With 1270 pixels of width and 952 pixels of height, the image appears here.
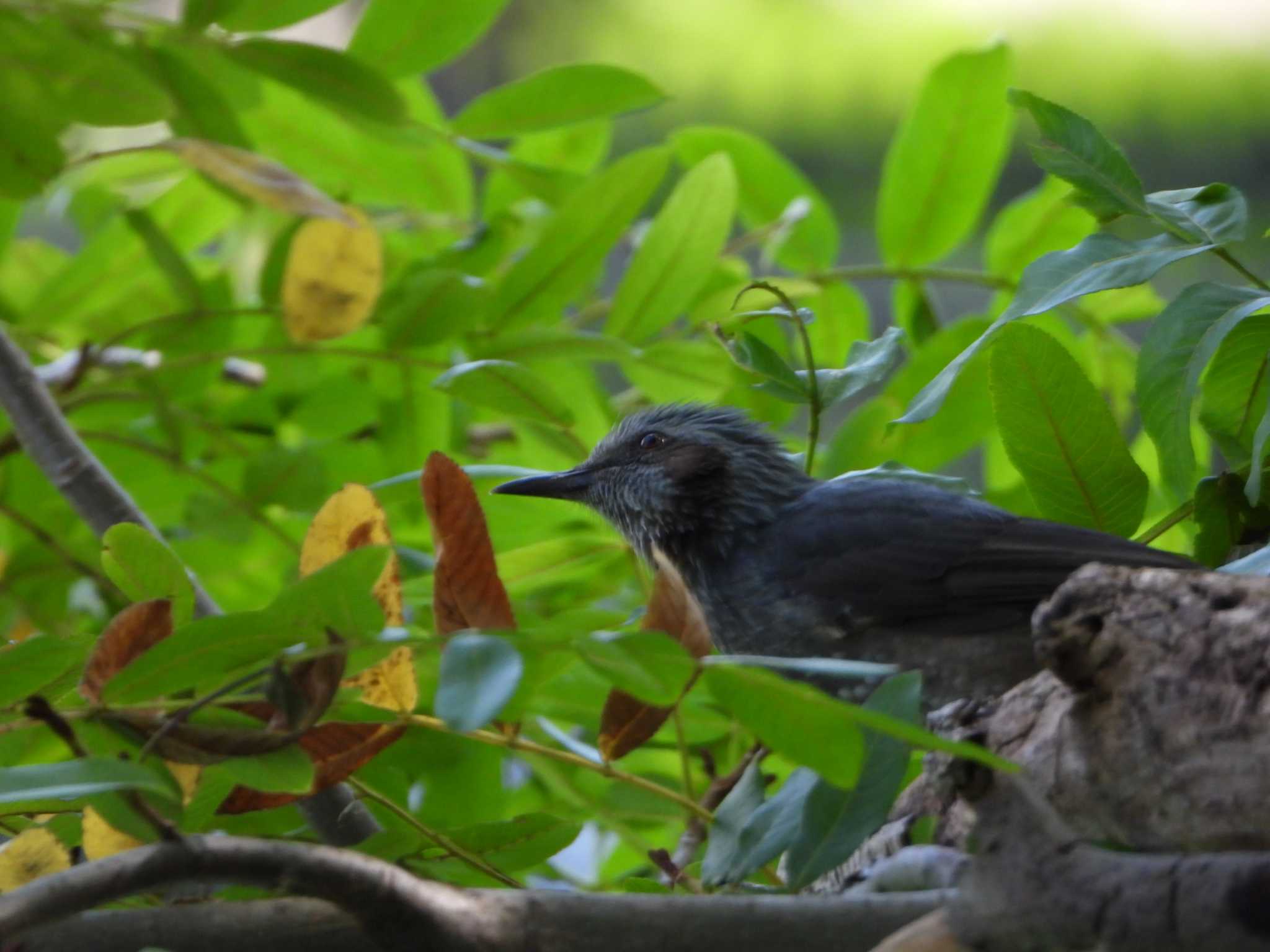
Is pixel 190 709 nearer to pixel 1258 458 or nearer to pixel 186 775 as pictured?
pixel 186 775

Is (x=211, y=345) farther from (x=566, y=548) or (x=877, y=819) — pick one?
(x=877, y=819)

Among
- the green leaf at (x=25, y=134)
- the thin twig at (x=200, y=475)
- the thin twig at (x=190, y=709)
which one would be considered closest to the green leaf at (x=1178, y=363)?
the thin twig at (x=190, y=709)

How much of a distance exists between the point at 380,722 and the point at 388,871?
12.8 inches

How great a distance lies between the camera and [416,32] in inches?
81.4

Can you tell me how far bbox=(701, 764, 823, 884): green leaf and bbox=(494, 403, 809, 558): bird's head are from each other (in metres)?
1.04

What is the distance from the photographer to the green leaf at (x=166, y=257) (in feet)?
7.20

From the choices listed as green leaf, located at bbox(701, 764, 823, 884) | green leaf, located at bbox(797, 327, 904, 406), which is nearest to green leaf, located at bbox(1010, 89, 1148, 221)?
green leaf, located at bbox(797, 327, 904, 406)

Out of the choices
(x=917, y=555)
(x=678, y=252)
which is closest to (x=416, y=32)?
(x=678, y=252)

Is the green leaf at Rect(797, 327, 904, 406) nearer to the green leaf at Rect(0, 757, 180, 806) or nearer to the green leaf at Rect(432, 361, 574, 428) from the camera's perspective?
the green leaf at Rect(432, 361, 574, 428)

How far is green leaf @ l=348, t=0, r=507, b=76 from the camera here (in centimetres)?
205

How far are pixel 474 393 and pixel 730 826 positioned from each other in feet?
2.05

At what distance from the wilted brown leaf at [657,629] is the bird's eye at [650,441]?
3.22 ft

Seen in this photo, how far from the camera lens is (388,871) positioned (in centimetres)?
85

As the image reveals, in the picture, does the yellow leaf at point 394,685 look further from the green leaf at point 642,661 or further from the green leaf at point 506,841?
the green leaf at point 642,661
